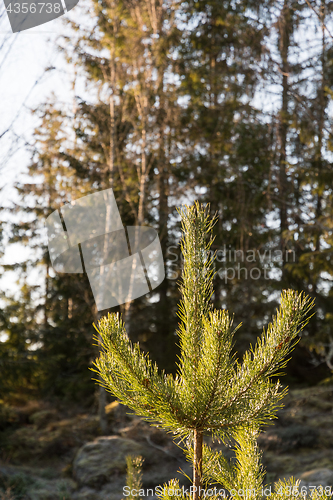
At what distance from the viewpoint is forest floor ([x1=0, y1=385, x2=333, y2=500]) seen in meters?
5.46

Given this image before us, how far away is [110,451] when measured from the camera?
6066mm

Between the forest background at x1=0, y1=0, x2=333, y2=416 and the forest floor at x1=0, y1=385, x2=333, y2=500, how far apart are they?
1.19 m

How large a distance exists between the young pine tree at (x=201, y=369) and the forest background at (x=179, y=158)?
6.51m

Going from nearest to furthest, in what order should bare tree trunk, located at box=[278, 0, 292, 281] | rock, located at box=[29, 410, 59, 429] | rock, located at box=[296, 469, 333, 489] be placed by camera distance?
rock, located at box=[296, 469, 333, 489], bare tree trunk, located at box=[278, 0, 292, 281], rock, located at box=[29, 410, 59, 429]

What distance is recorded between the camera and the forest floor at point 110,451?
546 centimetres

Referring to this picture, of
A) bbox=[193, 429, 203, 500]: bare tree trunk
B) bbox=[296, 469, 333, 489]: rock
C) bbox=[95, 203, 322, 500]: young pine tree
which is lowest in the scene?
bbox=[296, 469, 333, 489]: rock

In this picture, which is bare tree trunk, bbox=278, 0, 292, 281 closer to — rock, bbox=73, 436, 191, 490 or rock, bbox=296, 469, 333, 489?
rock, bbox=296, 469, 333, 489

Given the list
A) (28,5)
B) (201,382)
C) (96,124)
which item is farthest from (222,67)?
(201,382)

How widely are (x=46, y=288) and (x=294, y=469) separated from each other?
8001mm

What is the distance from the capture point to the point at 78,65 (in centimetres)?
827

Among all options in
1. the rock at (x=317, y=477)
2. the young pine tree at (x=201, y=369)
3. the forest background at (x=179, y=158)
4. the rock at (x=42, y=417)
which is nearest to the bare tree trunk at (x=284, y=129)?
the forest background at (x=179, y=158)

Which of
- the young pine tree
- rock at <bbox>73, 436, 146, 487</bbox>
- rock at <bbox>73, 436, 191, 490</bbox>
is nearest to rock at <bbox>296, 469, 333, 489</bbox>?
rock at <bbox>73, 436, 191, 490</bbox>

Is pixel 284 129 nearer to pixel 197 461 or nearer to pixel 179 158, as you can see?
pixel 179 158

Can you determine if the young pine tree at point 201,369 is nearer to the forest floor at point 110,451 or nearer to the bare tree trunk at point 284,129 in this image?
the forest floor at point 110,451
